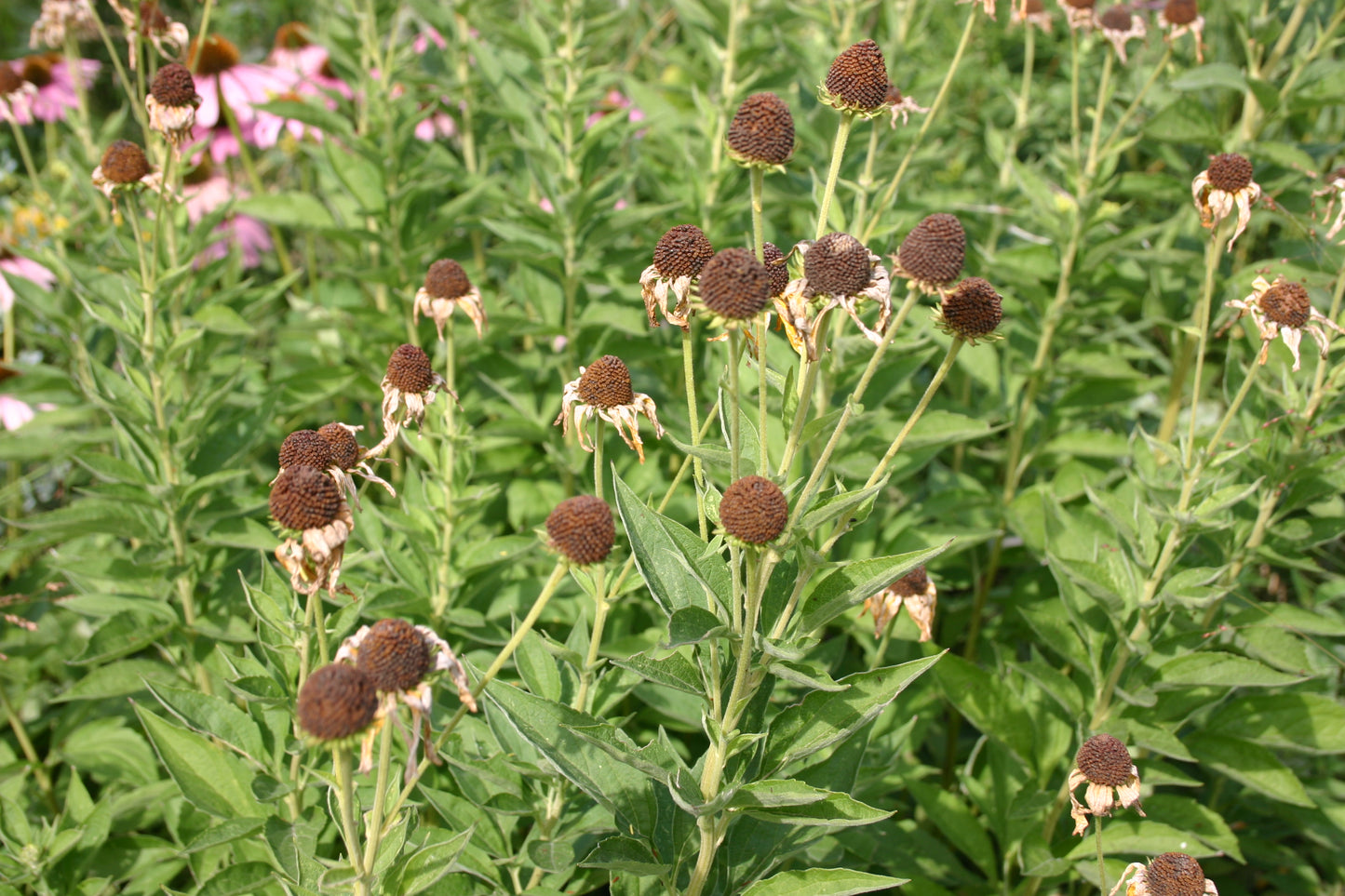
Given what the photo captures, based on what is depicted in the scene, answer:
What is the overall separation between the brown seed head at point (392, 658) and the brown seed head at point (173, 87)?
1.51 meters

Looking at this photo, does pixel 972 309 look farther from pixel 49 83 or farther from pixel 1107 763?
pixel 49 83

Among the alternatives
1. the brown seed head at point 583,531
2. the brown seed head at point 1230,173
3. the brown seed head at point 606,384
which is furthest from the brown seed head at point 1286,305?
the brown seed head at point 583,531

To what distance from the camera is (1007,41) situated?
506 centimetres

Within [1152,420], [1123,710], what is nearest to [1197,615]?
[1123,710]

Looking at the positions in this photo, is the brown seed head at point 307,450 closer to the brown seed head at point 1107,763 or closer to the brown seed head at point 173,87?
the brown seed head at point 173,87

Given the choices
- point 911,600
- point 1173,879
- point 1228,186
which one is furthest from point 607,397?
point 1228,186

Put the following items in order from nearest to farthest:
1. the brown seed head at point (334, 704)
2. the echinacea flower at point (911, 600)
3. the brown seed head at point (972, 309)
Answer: the brown seed head at point (334, 704)
the brown seed head at point (972, 309)
the echinacea flower at point (911, 600)

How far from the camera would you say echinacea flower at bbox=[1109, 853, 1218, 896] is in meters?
1.67

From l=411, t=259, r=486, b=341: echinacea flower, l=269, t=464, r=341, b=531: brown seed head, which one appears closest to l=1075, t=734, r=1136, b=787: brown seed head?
l=269, t=464, r=341, b=531: brown seed head

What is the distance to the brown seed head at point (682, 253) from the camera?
163 cm

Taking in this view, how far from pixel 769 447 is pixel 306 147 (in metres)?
2.10

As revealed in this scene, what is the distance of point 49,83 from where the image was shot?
13.9 ft

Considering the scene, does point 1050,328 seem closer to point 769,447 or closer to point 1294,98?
point 1294,98

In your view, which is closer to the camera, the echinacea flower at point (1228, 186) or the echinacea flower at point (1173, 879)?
the echinacea flower at point (1173, 879)
